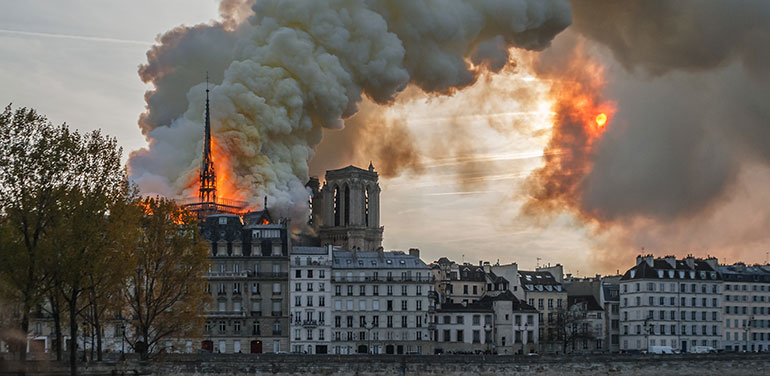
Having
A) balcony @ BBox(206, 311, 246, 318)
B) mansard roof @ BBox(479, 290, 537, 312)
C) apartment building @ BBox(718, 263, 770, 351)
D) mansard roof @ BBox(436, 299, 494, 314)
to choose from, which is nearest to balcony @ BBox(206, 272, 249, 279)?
balcony @ BBox(206, 311, 246, 318)

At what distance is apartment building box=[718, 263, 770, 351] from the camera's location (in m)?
104

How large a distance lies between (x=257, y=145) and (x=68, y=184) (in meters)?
60.4

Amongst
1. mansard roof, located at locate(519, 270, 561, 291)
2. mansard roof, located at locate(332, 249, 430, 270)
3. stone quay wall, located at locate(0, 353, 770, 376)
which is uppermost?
mansard roof, located at locate(332, 249, 430, 270)

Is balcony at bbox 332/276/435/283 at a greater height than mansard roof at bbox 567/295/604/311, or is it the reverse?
balcony at bbox 332/276/435/283

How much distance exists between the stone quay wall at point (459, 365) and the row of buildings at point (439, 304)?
24.8 feet

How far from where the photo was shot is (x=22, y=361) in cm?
4428

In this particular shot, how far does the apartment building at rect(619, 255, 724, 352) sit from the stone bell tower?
34.6 m

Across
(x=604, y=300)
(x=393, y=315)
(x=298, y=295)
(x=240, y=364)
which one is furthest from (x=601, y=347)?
(x=240, y=364)

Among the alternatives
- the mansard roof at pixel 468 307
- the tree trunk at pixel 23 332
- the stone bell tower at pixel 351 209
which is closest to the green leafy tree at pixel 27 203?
the tree trunk at pixel 23 332

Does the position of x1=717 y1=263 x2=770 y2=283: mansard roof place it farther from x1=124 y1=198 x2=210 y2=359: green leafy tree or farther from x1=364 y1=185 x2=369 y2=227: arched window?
x1=124 y1=198 x2=210 y2=359: green leafy tree

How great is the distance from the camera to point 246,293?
87.1 metres

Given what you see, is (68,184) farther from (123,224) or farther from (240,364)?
(240,364)

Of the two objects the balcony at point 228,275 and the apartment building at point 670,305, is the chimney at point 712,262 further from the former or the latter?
the balcony at point 228,275

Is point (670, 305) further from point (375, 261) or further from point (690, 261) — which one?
point (375, 261)
